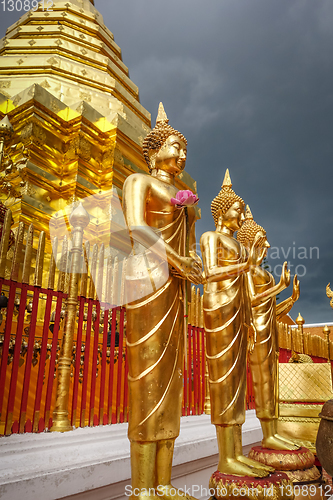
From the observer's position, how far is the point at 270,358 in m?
3.55

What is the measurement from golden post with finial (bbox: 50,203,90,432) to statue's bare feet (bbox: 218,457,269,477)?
1322 mm

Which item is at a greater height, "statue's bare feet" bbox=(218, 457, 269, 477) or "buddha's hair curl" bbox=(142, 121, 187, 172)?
"buddha's hair curl" bbox=(142, 121, 187, 172)

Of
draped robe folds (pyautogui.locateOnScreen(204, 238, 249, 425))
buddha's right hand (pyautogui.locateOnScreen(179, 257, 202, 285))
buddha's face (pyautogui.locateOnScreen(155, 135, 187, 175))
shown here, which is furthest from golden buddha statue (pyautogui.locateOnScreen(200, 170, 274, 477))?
buddha's face (pyautogui.locateOnScreen(155, 135, 187, 175))

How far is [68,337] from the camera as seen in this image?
328 centimetres

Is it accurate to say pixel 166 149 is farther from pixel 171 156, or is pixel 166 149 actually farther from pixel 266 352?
pixel 266 352

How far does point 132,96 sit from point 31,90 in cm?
364

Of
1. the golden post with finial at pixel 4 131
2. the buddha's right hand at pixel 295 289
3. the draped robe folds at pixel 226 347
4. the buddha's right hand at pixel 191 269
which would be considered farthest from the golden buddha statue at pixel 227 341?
the golden post with finial at pixel 4 131

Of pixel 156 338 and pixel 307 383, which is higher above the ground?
pixel 156 338

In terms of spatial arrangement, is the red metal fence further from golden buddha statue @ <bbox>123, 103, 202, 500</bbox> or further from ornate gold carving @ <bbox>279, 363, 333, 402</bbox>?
ornate gold carving @ <bbox>279, 363, 333, 402</bbox>

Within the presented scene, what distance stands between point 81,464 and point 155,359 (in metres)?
0.90

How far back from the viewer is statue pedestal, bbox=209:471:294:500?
221 centimetres

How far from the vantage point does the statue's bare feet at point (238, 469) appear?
7.60ft

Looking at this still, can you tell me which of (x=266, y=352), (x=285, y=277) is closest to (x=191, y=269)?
(x=285, y=277)

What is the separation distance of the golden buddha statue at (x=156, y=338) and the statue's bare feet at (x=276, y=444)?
155 cm
